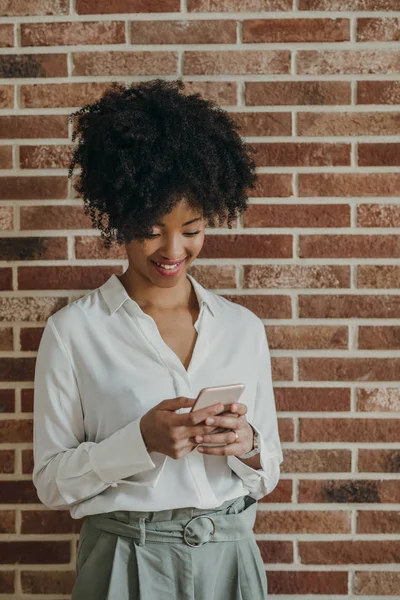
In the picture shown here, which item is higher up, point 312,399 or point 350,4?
point 350,4

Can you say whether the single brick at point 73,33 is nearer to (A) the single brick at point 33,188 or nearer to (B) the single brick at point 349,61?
(A) the single brick at point 33,188

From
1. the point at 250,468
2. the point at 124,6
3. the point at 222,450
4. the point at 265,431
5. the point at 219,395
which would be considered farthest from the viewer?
the point at 124,6

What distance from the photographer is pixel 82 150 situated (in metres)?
1.61

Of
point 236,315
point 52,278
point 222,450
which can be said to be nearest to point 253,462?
point 222,450

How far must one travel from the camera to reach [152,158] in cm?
150

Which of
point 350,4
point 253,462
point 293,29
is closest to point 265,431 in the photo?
point 253,462

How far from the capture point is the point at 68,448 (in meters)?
1.57

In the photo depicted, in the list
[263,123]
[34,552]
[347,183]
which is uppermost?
[263,123]

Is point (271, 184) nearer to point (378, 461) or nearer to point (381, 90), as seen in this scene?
point (381, 90)

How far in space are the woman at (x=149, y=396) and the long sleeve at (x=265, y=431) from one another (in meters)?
0.01

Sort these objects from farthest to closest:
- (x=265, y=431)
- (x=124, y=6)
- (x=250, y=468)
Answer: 1. (x=124, y=6)
2. (x=265, y=431)
3. (x=250, y=468)

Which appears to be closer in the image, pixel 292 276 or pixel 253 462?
pixel 253 462

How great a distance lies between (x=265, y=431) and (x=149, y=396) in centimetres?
38

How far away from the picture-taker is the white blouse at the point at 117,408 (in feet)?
4.90
